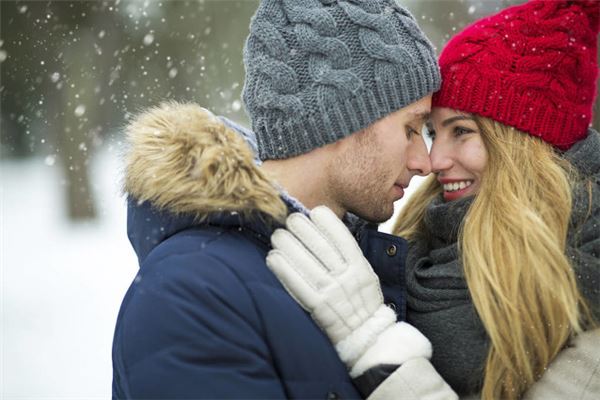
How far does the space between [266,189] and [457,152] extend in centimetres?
92

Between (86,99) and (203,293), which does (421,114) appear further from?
(86,99)

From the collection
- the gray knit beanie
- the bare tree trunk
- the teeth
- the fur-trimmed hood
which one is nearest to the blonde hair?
the teeth

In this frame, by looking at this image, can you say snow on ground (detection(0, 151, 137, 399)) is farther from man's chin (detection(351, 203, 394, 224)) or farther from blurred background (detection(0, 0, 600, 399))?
man's chin (detection(351, 203, 394, 224))

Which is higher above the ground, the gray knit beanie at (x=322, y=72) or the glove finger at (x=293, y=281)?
the gray knit beanie at (x=322, y=72)

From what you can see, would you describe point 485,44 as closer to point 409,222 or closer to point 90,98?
point 409,222

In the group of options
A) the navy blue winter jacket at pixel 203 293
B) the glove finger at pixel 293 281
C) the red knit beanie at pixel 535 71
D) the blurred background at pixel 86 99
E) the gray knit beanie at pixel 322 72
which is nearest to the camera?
the navy blue winter jacket at pixel 203 293

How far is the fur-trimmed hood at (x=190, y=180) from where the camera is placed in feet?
7.82

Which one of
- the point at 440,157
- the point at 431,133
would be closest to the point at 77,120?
the point at 431,133

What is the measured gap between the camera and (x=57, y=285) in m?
7.71

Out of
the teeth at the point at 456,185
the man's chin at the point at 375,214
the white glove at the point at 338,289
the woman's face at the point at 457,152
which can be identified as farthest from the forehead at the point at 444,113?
the white glove at the point at 338,289

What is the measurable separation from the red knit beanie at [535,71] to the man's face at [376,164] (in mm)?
194

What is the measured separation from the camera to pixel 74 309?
7.19m

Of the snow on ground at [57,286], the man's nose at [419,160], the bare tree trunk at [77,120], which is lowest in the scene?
the snow on ground at [57,286]

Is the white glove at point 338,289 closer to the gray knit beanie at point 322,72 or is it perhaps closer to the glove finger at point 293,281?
the glove finger at point 293,281
